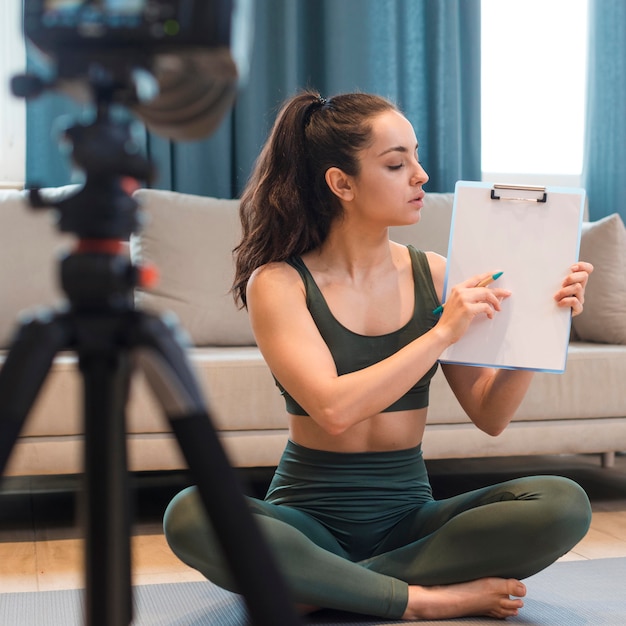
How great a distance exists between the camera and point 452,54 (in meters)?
3.16

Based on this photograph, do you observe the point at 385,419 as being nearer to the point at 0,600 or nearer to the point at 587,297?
the point at 0,600

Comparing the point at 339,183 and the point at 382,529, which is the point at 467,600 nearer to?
the point at 382,529

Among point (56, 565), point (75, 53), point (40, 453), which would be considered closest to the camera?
point (75, 53)

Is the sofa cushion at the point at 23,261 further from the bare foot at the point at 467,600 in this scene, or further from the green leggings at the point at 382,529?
the bare foot at the point at 467,600

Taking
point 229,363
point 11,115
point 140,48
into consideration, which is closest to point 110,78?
point 140,48

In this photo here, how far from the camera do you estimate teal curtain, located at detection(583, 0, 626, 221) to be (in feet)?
10.9

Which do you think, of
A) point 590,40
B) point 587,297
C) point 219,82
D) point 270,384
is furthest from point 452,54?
point 219,82

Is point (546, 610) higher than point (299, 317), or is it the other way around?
point (299, 317)

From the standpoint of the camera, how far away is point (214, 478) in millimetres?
522

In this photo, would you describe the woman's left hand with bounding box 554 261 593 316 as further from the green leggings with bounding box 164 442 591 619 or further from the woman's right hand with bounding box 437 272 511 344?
the green leggings with bounding box 164 442 591 619

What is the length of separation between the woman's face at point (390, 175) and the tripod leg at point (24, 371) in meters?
1.01

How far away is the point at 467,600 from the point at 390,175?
2.18 feet

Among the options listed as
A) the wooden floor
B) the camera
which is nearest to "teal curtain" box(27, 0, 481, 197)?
the wooden floor

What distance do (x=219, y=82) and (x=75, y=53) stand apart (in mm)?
86
